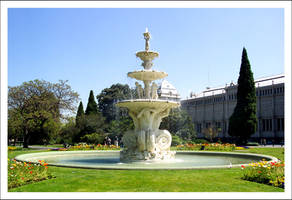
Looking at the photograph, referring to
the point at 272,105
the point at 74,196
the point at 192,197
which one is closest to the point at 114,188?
the point at 74,196

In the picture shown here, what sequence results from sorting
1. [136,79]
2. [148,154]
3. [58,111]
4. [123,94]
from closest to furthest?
[148,154], [136,79], [58,111], [123,94]

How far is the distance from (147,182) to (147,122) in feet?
23.4

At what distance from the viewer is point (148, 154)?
603 inches

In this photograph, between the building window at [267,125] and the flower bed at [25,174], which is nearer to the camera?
the flower bed at [25,174]

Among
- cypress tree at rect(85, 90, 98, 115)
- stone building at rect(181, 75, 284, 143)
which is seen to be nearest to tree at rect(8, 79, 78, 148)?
cypress tree at rect(85, 90, 98, 115)

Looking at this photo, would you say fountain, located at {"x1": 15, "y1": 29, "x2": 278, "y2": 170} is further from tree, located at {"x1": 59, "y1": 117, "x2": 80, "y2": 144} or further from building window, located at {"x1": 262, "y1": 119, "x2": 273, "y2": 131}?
building window, located at {"x1": 262, "y1": 119, "x2": 273, "y2": 131}

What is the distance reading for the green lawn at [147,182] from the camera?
8.05m

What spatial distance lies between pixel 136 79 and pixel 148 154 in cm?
450

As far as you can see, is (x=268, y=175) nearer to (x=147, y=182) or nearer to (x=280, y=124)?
(x=147, y=182)

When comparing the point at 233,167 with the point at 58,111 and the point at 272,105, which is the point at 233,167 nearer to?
the point at 58,111

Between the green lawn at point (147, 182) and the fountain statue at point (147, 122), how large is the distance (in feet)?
15.5

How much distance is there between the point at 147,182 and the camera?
8.84m

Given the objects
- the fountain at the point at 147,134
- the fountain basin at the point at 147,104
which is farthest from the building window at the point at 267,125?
the fountain basin at the point at 147,104

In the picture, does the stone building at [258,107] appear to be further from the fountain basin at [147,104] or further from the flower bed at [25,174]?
the flower bed at [25,174]
